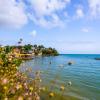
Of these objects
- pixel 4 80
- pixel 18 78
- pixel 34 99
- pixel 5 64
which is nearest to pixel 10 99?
pixel 4 80

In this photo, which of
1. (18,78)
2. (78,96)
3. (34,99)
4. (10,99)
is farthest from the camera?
(78,96)

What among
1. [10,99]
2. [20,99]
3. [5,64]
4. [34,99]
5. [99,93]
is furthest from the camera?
[99,93]

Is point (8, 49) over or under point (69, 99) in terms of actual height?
over

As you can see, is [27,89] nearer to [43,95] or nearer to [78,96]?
[43,95]

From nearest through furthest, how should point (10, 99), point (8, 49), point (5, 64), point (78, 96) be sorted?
1. point (10, 99)
2. point (5, 64)
3. point (8, 49)
4. point (78, 96)

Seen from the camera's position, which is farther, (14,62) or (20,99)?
(14,62)

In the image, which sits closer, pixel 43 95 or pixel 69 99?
pixel 43 95

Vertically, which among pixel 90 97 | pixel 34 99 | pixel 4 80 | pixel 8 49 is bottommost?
pixel 90 97

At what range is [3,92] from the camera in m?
4.93

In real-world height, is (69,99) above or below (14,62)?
below

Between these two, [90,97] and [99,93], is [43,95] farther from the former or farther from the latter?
[99,93]

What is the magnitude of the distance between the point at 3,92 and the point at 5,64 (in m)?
4.55

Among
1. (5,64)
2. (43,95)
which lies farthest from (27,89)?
(43,95)

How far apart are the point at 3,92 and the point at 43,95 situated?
5620 mm
